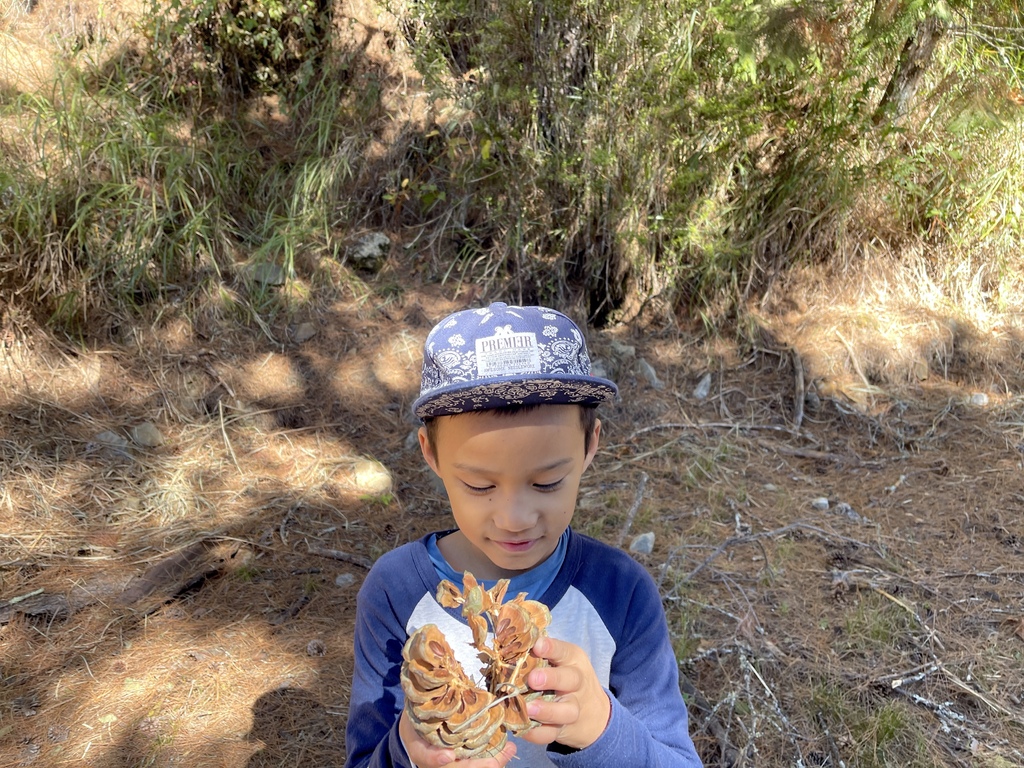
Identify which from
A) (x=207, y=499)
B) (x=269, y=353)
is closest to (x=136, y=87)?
(x=269, y=353)

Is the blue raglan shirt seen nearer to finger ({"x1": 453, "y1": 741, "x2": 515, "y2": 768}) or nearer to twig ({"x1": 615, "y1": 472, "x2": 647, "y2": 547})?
finger ({"x1": 453, "y1": 741, "x2": 515, "y2": 768})

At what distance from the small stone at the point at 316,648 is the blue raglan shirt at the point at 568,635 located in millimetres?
1425

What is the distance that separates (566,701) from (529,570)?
410mm

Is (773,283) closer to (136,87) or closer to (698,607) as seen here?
(698,607)

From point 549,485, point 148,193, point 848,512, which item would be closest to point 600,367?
point 848,512

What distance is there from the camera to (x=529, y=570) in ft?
5.25

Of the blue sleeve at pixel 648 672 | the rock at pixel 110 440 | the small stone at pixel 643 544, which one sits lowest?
the small stone at pixel 643 544

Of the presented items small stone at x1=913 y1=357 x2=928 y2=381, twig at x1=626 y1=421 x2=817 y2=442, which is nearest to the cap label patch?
twig at x1=626 y1=421 x2=817 y2=442

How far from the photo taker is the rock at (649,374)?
4660 mm

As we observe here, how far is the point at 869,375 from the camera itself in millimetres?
4711

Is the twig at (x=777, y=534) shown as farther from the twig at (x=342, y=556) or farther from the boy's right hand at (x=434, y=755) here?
the boy's right hand at (x=434, y=755)

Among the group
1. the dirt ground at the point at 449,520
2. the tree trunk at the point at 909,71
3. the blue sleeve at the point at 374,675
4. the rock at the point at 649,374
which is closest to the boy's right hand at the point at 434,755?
the blue sleeve at the point at 374,675

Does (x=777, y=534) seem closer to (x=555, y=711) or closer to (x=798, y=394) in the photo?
(x=798, y=394)

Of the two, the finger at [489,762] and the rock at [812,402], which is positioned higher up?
the finger at [489,762]
